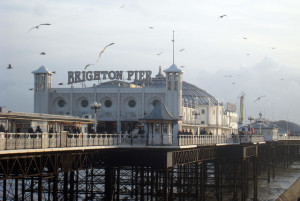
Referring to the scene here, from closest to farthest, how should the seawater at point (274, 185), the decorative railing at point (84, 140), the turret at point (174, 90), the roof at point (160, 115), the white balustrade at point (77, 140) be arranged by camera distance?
the white balustrade at point (77, 140) → the decorative railing at point (84, 140) → the roof at point (160, 115) → the seawater at point (274, 185) → the turret at point (174, 90)

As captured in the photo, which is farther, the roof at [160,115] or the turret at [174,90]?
the turret at [174,90]

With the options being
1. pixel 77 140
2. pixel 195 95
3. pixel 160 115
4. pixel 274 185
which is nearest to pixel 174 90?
pixel 274 185

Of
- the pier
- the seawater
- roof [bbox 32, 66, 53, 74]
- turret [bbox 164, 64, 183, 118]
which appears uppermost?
roof [bbox 32, 66, 53, 74]

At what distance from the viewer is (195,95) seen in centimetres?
14150

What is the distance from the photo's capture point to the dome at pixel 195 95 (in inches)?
5414

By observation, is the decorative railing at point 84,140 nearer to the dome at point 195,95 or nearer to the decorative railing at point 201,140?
the decorative railing at point 201,140

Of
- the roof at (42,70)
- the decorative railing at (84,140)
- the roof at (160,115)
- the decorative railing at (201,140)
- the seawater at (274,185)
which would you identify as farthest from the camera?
the roof at (42,70)

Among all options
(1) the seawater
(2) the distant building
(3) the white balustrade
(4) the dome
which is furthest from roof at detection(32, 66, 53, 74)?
(4) the dome

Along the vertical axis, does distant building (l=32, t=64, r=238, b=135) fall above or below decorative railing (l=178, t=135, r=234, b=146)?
above

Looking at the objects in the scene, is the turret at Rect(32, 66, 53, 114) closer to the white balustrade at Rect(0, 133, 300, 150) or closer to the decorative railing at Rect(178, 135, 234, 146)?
the white balustrade at Rect(0, 133, 300, 150)

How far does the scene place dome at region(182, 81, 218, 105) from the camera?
451 feet

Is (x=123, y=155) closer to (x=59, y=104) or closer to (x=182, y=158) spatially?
(x=182, y=158)

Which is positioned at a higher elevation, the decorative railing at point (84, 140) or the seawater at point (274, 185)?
the decorative railing at point (84, 140)

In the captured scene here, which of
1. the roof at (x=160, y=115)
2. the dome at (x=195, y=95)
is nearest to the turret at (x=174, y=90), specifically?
the dome at (x=195, y=95)
